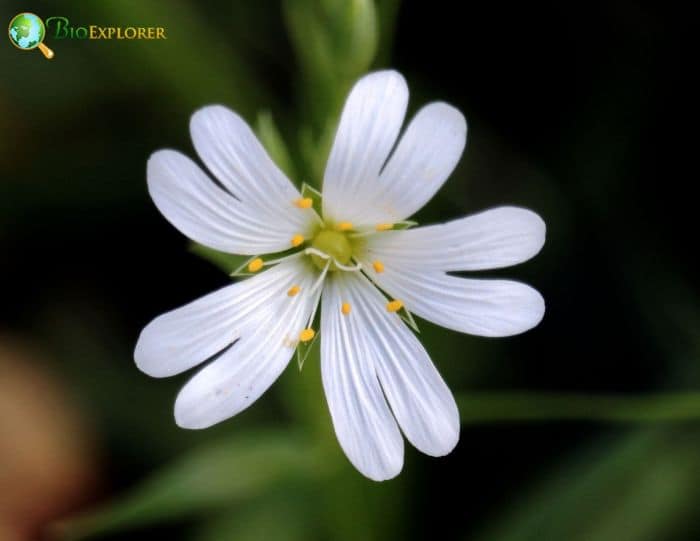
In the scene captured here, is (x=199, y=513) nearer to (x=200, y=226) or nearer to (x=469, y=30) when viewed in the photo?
(x=200, y=226)

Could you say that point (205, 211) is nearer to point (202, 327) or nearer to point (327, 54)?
point (202, 327)

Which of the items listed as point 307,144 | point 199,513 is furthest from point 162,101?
point 199,513

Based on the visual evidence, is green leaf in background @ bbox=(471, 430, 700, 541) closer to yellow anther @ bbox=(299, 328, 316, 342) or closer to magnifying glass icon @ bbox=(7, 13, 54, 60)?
yellow anther @ bbox=(299, 328, 316, 342)

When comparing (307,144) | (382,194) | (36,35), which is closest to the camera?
(382,194)

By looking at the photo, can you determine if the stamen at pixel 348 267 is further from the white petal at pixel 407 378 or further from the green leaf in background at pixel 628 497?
the green leaf in background at pixel 628 497

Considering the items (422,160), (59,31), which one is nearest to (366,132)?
(422,160)

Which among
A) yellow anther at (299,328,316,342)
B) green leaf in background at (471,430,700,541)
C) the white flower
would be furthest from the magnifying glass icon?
A: green leaf in background at (471,430,700,541)

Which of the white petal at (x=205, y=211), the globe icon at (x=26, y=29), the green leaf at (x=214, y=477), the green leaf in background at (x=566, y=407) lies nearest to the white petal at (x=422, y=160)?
the white petal at (x=205, y=211)
